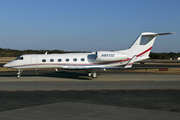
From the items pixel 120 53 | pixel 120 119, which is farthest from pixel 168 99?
pixel 120 53

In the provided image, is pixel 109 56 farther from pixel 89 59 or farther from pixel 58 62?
pixel 58 62

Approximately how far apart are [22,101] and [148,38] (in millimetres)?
17404

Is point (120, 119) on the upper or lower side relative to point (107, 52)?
lower

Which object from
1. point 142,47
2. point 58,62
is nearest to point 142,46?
point 142,47

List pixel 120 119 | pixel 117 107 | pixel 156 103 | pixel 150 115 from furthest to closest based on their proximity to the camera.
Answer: pixel 156 103, pixel 117 107, pixel 150 115, pixel 120 119

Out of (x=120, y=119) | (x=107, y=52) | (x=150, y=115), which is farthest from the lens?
(x=107, y=52)

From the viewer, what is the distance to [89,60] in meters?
23.9

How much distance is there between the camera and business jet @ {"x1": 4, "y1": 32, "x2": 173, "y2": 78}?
2334 centimetres

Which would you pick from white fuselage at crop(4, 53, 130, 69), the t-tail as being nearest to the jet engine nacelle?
white fuselage at crop(4, 53, 130, 69)

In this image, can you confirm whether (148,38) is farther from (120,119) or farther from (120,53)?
(120,119)

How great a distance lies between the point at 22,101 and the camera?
445 inches

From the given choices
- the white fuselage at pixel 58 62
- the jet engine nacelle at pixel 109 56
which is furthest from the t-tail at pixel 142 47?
the white fuselage at pixel 58 62

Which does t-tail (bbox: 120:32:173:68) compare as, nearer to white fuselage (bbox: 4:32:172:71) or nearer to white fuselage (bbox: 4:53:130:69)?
white fuselage (bbox: 4:32:172:71)

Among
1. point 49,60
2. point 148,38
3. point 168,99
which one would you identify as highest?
point 148,38
